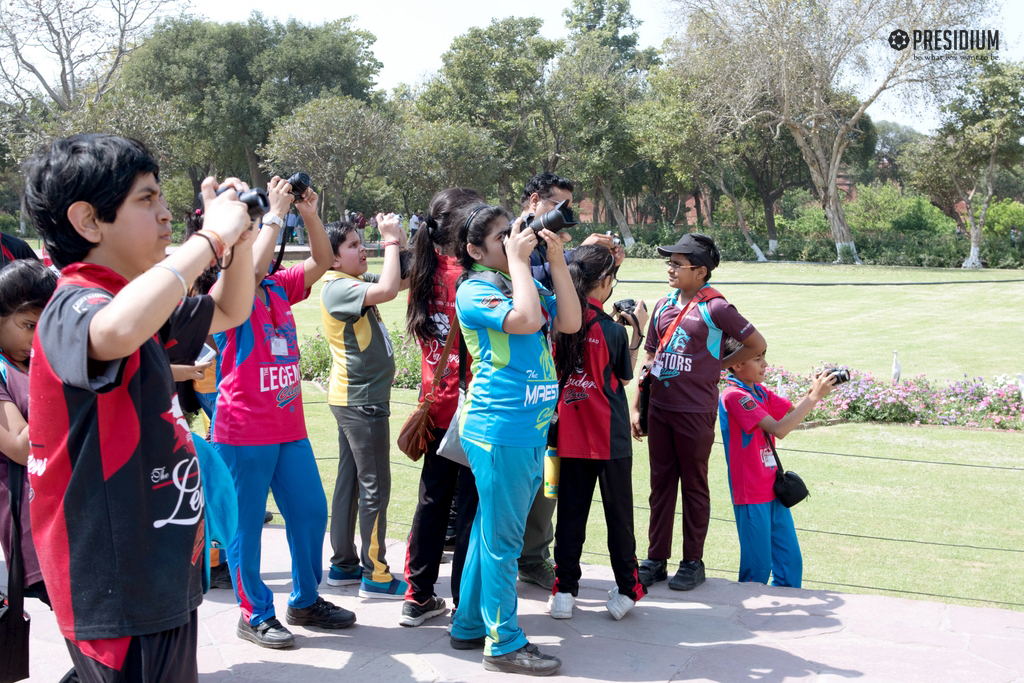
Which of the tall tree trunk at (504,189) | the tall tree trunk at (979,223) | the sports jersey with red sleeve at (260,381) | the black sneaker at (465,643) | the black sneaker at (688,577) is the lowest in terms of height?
the black sneaker at (688,577)

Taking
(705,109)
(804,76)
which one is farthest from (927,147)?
(705,109)

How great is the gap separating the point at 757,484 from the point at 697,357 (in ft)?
2.21

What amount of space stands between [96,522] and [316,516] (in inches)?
63.1

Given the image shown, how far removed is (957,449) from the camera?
7.58 metres

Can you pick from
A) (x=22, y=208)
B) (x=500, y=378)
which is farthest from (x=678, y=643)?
(x=22, y=208)

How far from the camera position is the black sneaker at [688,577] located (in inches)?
157

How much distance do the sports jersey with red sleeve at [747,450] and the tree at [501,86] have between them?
32860 millimetres

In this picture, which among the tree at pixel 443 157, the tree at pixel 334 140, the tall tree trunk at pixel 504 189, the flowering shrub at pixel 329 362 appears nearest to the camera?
the flowering shrub at pixel 329 362

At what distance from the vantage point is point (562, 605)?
3520 mm

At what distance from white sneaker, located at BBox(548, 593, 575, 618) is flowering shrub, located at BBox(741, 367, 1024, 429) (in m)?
6.05

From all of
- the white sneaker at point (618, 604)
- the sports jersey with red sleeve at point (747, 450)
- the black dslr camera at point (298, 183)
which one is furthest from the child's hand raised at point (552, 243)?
the sports jersey with red sleeve at point (747, 450)

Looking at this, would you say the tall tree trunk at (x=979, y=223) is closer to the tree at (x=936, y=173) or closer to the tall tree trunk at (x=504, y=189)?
the tree at (x=936, y=173)

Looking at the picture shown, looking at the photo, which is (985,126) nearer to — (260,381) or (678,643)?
(678,643)

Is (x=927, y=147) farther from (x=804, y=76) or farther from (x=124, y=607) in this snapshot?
(x=124, y=607)
